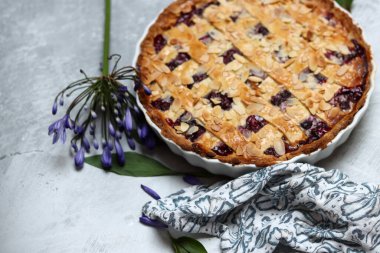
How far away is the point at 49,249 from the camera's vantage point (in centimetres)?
192

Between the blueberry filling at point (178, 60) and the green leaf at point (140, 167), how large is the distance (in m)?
0.28

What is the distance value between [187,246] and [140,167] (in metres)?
0.29

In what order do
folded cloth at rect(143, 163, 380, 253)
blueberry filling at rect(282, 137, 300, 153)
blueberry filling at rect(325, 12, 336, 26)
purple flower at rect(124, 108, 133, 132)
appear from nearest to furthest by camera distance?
folded cloth at rect(143, 163, 380, 253), blueberry filling at rect(282, 137, 300, 153), purple flower at rect(124, 108, 133, 132), blueberry filling at rect(325, 12, 336, 26)

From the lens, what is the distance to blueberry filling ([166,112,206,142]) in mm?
1912

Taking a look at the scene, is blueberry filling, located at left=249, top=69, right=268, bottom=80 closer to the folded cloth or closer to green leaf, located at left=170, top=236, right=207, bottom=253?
the folded cloth

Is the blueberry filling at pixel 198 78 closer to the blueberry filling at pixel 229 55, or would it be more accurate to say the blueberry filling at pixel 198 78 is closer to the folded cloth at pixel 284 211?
the blueberry filling at pixel 229 55

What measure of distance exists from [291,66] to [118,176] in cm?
60

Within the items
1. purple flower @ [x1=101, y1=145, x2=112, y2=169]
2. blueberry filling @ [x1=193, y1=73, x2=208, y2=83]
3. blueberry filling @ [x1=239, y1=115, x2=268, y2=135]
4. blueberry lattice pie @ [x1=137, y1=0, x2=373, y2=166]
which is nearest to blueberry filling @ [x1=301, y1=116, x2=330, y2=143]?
blueberry lattice pie @ [x1=137, y1=0, x2=373, y2=166]

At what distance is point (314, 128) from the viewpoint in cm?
188

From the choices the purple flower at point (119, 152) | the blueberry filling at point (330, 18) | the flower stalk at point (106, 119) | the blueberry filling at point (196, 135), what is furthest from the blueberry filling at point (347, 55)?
the purple flower at point (119, 152)

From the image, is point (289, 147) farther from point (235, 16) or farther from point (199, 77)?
point (235, 16)

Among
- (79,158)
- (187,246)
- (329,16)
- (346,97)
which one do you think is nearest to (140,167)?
(79,158)

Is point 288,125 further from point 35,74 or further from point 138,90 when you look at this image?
point 35,74

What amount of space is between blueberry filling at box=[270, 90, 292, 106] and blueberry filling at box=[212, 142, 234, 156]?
0.19m
